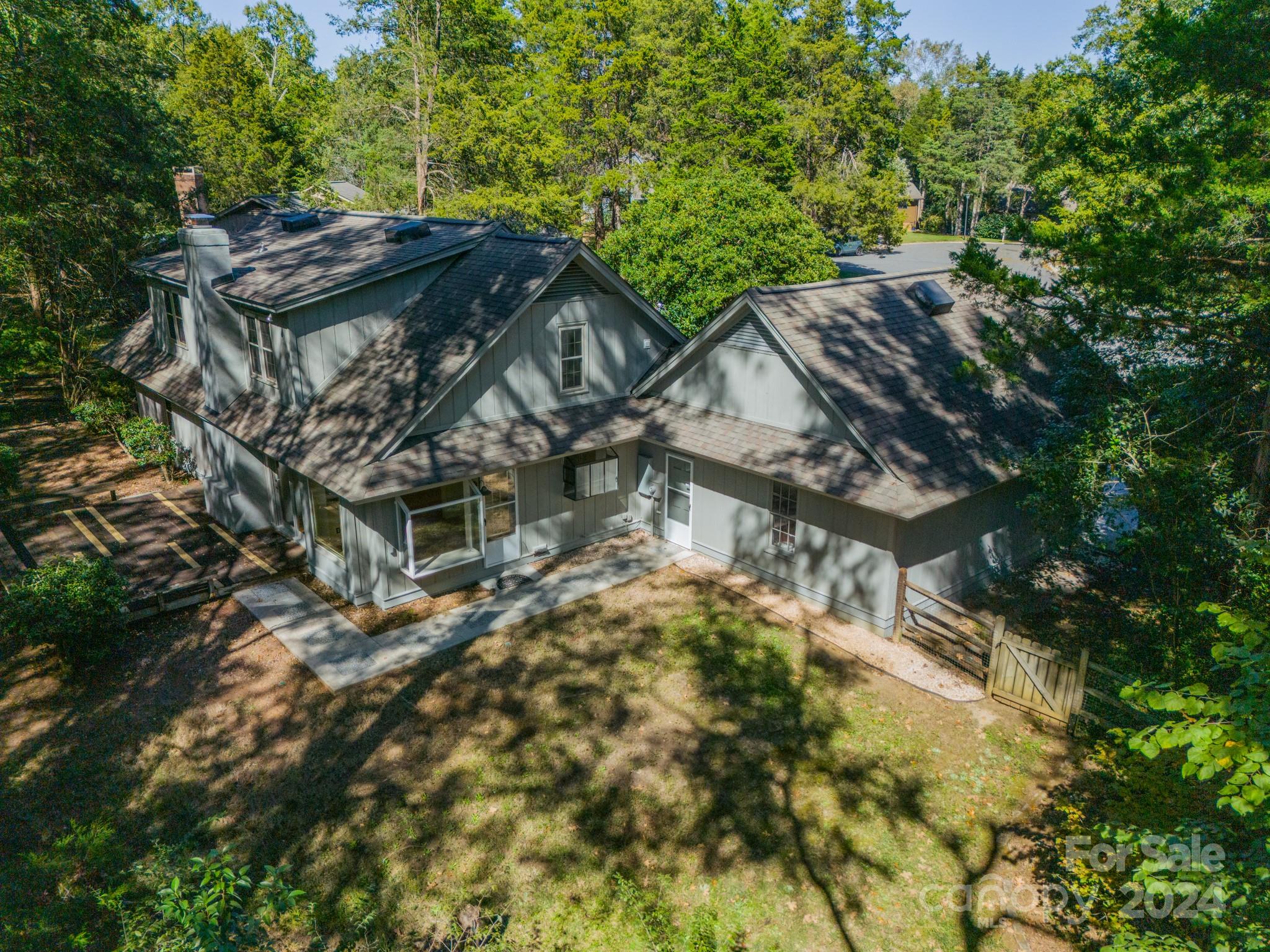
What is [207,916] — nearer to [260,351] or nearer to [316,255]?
[260,351]

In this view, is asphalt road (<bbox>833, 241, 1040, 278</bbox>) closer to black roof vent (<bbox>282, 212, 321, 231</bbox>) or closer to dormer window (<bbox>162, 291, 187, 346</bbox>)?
black roof vent (<bbox>282, 212, 321, 231</bbox>)

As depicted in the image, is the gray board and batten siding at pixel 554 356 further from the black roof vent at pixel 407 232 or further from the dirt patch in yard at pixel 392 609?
the black roof vent at pixel 407 232

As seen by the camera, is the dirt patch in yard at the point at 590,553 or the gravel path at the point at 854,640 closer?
the gravel path at the point at 854,640

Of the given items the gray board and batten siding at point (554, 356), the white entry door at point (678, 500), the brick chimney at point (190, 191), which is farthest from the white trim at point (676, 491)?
the brick chimney at point (190, 191)

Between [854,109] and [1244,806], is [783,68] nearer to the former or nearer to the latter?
[854,109]

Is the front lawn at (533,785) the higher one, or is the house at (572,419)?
the house at (572,419)

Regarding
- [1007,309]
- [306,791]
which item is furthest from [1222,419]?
[306,791]

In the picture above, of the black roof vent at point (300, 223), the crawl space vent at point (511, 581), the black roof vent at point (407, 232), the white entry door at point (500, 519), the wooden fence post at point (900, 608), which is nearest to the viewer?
the wooden fence post at point (900, 608)
